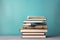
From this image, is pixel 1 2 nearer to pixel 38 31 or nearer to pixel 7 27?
pixel 7 27

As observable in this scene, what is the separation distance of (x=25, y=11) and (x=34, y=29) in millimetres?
321

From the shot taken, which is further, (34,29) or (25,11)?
(25,11)

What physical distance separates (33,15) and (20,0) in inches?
9.2

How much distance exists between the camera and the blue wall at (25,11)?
5.18ft

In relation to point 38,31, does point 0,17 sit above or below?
Result: above

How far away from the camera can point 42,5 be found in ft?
5.20

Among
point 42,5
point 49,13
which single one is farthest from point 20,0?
point 49,13

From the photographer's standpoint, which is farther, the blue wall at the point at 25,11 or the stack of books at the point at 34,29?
the blue wall at the point at 25,11

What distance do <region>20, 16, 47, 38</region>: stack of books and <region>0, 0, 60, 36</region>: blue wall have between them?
0.22 m

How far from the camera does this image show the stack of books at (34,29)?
1338 millimetres

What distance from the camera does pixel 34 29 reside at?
136cm

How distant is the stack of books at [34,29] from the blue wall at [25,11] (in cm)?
22

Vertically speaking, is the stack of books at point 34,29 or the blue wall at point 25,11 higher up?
the blue wall at point 25,11

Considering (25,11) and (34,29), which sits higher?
(25,11)
